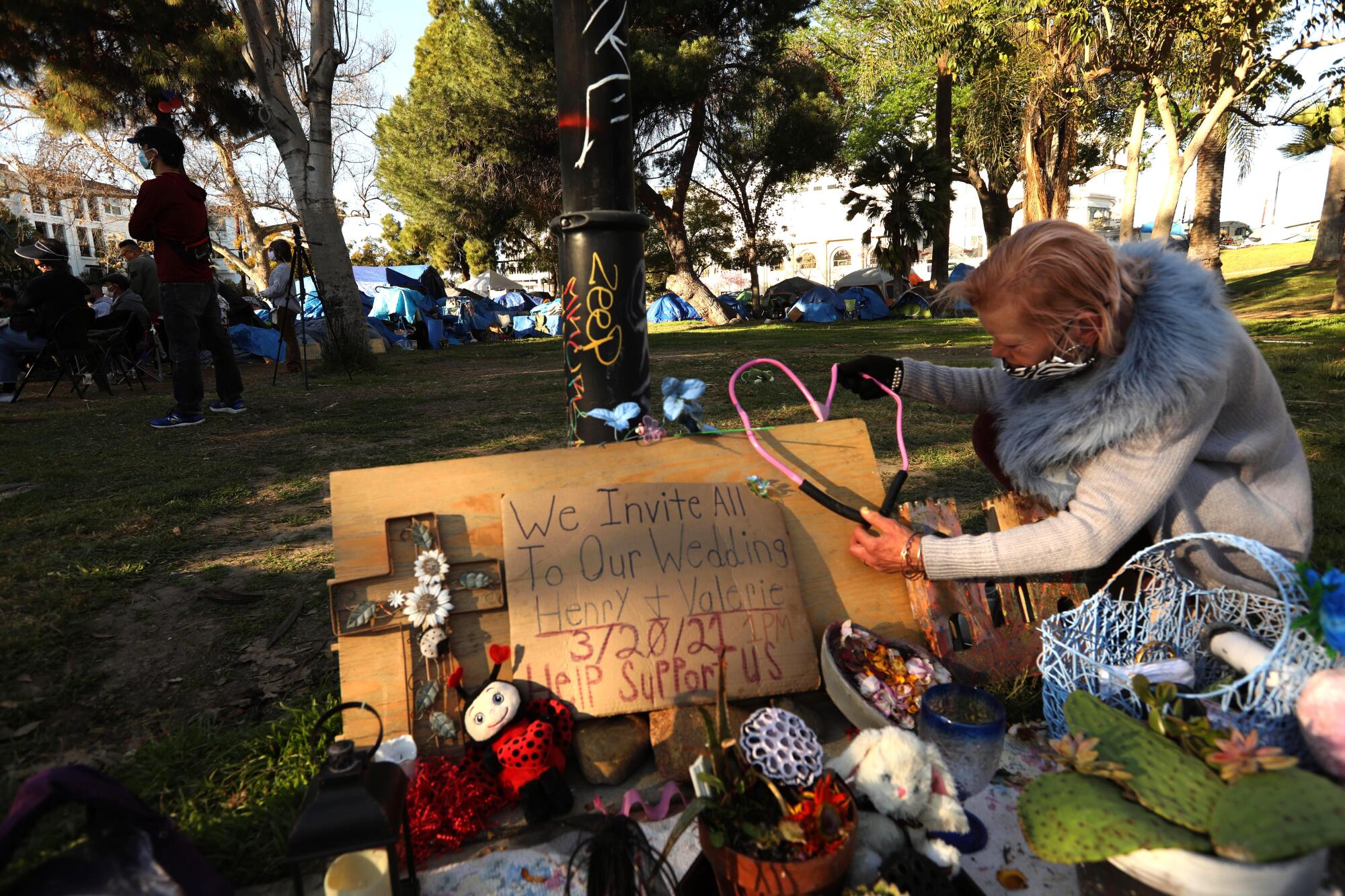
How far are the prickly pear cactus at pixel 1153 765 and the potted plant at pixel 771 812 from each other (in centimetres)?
45

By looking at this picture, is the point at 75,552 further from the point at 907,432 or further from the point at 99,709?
the point at 907,432

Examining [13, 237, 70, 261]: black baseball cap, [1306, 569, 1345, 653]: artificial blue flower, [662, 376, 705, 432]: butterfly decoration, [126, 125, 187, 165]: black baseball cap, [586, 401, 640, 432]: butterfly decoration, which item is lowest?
[1306, 569, 1345, 653]: artificial blue flower

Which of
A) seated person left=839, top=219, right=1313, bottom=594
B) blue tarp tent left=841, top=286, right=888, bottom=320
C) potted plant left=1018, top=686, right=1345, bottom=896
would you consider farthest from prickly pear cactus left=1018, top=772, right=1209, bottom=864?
blue tarp tent left=841, top=286, right=888, bottom=320

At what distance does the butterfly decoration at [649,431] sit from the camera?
217cm

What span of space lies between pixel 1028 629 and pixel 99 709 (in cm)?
265

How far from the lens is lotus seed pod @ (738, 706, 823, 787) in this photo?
133 cm

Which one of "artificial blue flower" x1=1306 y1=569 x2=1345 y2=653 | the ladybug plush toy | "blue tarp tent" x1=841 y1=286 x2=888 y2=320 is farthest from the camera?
"blue tarp tent" x1=841 y1=286 x2=888 y2=320

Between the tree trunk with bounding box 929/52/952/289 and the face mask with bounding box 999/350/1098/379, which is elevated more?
the tree trunk with bounding box 929/52/952/289

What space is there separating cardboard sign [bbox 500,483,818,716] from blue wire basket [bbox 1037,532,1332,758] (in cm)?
63

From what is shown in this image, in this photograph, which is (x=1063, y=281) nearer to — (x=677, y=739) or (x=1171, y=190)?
(x=677, y=739)

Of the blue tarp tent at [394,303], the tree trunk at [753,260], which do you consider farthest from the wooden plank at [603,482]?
the tree trunk at [753,260]

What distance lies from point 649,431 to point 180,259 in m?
5.12

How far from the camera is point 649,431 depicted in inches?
85.8

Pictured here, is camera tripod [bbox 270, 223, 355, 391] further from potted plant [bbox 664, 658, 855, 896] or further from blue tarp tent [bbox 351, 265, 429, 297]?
blue tarp tent [bbox 351, 265, 429, 297]
